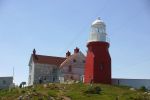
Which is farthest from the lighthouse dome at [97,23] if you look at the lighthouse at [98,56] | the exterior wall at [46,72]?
the exterior wall at [46,72]

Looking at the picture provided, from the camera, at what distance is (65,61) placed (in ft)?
252

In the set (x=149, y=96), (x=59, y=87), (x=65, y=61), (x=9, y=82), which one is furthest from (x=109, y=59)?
(x=9, y=82)

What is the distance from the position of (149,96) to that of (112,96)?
4.21 m

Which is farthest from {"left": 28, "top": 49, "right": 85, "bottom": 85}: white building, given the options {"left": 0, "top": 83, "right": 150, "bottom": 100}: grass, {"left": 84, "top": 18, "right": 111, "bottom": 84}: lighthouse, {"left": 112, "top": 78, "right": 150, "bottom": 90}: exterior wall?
{"left": 0, "top": 83, "right": 150, "bottom": 100}: grass

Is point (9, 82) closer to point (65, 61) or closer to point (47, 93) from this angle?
point (65, 61)

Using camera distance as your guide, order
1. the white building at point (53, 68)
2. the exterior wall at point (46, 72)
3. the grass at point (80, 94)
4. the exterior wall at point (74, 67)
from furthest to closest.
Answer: the exterior wall at point (46, 72), the white building at point (53, 68), the exterior wall at point (74, 67), the grass at point (80, 94)

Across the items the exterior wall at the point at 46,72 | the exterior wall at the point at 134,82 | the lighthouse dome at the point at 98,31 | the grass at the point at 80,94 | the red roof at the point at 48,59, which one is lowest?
the grass at the point at 80,94

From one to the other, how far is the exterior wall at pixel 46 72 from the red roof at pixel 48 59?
2.37 feet

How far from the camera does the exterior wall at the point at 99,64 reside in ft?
191

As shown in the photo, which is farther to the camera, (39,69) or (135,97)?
(39,69)

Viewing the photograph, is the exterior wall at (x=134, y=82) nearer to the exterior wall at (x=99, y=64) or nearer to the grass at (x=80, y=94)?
the exterior wall at (x=99, y=64)

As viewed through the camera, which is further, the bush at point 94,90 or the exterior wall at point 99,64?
the exterior wall at point 99,64

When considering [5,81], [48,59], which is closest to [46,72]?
[48,59]

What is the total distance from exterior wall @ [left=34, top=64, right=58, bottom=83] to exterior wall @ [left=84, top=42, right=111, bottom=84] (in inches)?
709
